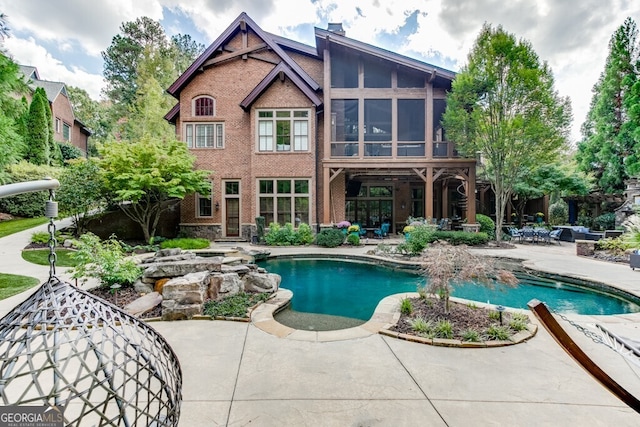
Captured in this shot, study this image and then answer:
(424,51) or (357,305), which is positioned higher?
(424,51)

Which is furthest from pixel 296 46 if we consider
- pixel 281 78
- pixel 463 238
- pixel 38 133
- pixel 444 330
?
pixel 38 133

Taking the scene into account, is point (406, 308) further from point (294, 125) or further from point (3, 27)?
point (294, 125)

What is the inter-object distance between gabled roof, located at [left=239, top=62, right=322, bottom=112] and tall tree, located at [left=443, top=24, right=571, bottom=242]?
5852mm

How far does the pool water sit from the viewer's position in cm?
583

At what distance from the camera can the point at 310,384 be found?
2.80 meters

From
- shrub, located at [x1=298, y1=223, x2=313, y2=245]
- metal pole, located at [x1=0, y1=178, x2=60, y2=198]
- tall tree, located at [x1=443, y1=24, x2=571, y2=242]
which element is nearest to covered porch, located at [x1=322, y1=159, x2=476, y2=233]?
tall tree, located at [x1=443, y1=24, x2=571, y2=242]

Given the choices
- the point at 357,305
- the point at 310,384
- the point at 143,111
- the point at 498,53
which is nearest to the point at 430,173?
the point at 498,53

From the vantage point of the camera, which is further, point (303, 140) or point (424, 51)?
point (424, 51)

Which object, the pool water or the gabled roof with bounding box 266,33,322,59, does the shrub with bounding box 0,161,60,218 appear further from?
the pool water

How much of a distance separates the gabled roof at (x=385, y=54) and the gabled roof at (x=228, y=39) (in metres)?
1.73

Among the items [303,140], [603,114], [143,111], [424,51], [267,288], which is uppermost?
[424,51]

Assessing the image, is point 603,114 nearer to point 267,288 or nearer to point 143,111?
point 267,288

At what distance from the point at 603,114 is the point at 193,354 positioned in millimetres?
22942

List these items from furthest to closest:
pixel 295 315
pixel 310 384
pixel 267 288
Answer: pixel 267 288, pixel 295 315, pixel 310 384
